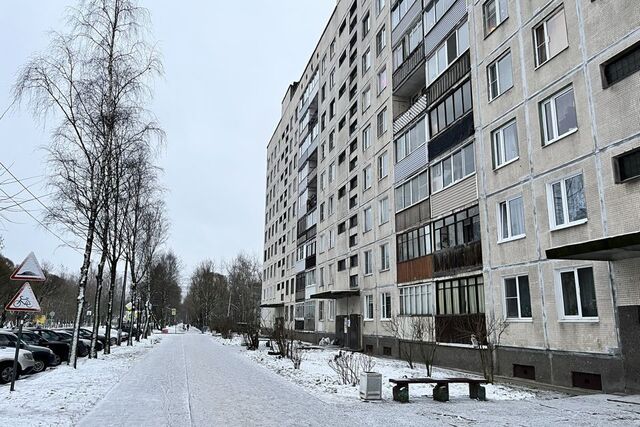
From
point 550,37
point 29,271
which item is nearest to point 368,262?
point 550,37

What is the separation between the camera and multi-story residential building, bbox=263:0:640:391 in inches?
500

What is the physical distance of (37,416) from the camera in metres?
8.99

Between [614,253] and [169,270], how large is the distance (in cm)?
7463

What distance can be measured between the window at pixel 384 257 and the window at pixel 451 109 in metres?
7.87

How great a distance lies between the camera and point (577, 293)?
13852 mm

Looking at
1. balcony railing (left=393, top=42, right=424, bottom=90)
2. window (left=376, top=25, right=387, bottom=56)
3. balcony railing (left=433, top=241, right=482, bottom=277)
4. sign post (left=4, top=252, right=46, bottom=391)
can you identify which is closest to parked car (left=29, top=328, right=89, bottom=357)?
sign post (left=4, top=252, right=46, bottom=391)

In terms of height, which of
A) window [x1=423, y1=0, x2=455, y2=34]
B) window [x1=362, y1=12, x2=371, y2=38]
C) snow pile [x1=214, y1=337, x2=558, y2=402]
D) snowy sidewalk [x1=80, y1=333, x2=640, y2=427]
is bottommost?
snow pile [x1=214, y1=337, x2=558, y2=402]

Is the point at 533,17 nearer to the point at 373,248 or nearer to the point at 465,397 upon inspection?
the point at 465,397

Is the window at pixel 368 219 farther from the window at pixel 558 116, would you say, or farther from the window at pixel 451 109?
the window at pixel 558 116

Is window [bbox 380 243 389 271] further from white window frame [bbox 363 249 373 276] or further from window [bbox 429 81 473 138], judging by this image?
window [bbox 429 81 473 138]

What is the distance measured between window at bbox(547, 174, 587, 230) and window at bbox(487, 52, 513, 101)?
15.4 ft

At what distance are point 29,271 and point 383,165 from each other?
20.9 m

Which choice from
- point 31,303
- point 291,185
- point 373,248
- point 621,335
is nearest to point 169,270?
point 291,185

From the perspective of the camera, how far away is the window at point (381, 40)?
101ft
